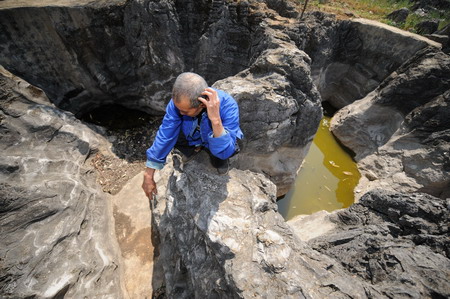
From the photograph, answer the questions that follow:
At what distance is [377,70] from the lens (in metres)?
7.43

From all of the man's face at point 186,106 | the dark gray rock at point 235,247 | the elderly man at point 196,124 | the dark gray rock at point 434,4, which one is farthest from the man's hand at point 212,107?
the dark gray rock at point 434,4

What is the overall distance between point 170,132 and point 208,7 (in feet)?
17.1

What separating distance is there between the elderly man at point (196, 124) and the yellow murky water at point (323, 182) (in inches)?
136

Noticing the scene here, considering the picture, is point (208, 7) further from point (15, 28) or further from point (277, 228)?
point (277, 228)

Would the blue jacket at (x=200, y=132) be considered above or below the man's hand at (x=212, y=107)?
below

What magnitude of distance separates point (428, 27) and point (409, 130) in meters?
5.19

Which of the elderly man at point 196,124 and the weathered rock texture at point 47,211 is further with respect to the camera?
the weathered rock texture at point 47,211

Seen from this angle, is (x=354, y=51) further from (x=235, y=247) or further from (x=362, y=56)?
(x=235, y=247)

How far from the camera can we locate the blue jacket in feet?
6.89

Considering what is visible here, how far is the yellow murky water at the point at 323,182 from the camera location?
553 cm

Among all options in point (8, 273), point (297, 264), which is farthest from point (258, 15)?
point (8, 273)

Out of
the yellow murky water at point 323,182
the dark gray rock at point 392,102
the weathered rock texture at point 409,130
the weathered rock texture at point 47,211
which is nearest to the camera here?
the weathered rock texture at point 47,211

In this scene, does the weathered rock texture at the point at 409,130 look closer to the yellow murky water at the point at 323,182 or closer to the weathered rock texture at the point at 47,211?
the yellow murky water at the point at 323,182

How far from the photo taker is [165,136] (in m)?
2.43
